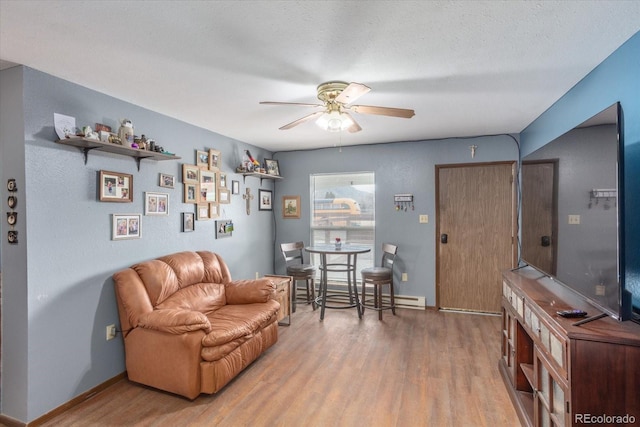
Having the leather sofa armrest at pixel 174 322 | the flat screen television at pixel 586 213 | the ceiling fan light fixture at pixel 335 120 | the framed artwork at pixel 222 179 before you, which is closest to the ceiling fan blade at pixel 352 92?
the ceiling fan light fixture at pixel 335 120

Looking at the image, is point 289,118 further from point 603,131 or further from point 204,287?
point 603,131

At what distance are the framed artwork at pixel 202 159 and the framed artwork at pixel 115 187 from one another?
922mm

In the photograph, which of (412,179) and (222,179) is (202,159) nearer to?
(222,179)

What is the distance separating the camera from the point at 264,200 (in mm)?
5172

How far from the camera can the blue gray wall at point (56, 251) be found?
2.19 m

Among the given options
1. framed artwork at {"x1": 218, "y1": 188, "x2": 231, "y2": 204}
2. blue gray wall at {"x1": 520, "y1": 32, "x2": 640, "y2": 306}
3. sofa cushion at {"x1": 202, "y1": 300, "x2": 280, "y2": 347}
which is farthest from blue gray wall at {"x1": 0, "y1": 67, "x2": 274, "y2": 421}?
blue gray wall at {"x1": 520, "y1": 32, "x2": 640, "y2": 306}

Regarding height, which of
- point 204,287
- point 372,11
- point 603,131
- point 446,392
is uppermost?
point 372,11

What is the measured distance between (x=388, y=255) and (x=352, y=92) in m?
3.00

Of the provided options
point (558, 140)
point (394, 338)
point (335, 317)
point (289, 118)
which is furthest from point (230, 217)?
point (558, 140)

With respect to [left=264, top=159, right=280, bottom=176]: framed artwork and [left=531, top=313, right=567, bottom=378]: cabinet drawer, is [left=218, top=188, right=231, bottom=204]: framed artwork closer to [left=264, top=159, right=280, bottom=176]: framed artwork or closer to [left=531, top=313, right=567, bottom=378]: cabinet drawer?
[left=264, top=159, right=280, bottom=176]: framed artwork

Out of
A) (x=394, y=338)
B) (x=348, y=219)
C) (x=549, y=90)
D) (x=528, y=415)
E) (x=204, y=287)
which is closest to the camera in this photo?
(x=528, y=415)

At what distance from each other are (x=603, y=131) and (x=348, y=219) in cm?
363

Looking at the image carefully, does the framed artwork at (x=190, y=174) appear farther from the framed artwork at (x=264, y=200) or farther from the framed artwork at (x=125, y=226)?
the framed artwork at (x=264, y=200)

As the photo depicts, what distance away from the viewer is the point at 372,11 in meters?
1.60
